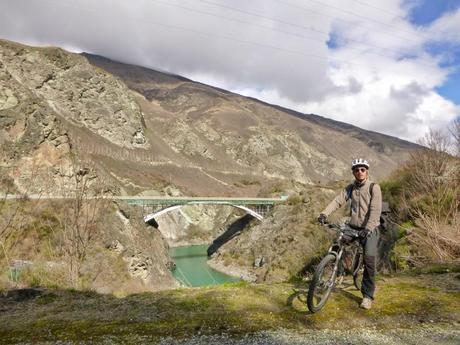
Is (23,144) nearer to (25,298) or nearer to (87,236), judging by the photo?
(87,236)

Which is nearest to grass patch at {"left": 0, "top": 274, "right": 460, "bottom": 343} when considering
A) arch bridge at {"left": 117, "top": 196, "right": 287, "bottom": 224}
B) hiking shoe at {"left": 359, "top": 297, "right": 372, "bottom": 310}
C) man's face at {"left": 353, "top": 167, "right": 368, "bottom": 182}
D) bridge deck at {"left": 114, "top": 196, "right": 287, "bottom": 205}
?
hiking shoe at {"left": 359, "top": 297, "right": 372, "bottom": 310}

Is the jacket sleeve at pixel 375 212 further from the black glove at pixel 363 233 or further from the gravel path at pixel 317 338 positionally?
the gravel path at pixel 317 338

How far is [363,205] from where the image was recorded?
668cm

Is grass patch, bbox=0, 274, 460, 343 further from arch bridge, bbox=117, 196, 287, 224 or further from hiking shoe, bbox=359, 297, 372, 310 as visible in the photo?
arch bridge, bbox=117, 196, 287, 224

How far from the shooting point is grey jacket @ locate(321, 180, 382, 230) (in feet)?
21.4

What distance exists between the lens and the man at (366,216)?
6.53 meters

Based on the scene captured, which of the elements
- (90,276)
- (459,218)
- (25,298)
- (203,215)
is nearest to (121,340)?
(25,298)

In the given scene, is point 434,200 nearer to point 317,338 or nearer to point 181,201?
point 317,338

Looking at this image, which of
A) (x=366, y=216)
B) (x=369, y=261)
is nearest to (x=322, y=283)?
(x=369, y=261)

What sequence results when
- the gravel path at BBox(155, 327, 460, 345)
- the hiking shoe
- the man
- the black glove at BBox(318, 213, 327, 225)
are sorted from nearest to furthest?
the gravel path at BBox(155, 327, 460, 345), the hiking shoe, the man, the black glove at BBox(318, 213, 327, 225)

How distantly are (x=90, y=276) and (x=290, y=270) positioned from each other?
20.1 meters

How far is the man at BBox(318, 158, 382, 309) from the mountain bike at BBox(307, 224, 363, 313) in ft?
0.60

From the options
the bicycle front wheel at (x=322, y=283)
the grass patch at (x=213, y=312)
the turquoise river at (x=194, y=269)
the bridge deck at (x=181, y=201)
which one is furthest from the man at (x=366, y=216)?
the bridge deck at (x=181, y=201)

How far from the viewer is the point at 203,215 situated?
429 feet
